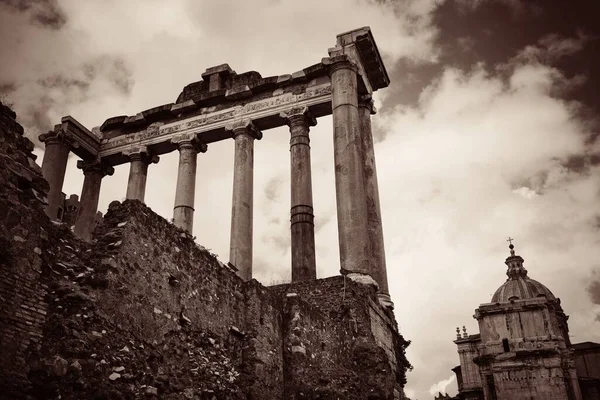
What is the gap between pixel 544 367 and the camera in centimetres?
4103

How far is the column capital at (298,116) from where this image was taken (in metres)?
18.9

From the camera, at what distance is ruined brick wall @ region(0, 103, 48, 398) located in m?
5.49

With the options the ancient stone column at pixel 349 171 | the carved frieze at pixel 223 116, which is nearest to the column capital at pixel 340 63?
the ancient stone column at pixel 349 171

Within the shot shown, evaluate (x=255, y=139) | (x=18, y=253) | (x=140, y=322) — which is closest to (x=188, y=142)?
(x=255, y=139)

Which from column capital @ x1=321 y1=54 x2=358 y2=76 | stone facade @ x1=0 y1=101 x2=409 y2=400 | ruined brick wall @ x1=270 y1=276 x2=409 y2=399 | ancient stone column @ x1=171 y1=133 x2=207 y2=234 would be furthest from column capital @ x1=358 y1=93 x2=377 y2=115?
stone facade @ x1=0 y1=101 x2=409 y2=400

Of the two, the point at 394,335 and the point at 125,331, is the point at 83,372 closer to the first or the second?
the point at 125,331

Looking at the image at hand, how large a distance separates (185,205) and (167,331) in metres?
12.5

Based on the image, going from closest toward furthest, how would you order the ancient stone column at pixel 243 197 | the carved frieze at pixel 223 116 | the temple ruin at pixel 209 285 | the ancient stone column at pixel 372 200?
the temple ruin at pixel 209 285 → the ancient stone column at pixel 372 200 → the ancient stone column at pixel 243 197 → the carved frieze at pixel 223 116

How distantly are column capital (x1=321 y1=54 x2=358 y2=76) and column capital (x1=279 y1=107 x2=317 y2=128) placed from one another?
1.63 metres

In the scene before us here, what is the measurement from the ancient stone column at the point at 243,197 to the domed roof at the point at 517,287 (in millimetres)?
40113

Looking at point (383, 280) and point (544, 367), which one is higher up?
point (544, 367)

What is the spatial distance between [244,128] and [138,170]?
4.89 m

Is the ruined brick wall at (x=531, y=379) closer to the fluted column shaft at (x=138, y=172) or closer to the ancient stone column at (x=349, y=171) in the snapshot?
the ancient stone column at (x=349, y=171)

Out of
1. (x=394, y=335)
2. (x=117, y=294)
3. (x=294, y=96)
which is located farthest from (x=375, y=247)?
(x=117, y=294)
